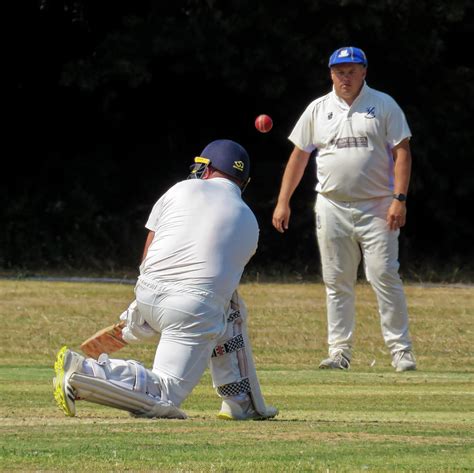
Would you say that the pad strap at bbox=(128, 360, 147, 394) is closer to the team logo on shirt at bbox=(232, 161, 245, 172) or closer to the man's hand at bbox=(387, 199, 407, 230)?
the team logo on shirt at bbox=(232, 161, 245, 172)

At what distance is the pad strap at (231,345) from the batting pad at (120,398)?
390mm

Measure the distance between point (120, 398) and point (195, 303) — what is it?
655mm

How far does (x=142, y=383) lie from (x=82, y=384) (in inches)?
16.0

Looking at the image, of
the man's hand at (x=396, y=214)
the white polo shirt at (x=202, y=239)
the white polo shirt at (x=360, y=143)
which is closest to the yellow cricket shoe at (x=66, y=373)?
the white polo shirt at (x=202, y=239)

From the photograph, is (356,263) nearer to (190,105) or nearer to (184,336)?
(184,336)

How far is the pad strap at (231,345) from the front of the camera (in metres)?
7.78

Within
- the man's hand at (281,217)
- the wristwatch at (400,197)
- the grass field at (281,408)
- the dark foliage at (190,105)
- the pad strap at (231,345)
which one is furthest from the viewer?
the dark foliage at (190,105)

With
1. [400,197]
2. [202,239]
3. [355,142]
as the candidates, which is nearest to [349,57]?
[355,142]

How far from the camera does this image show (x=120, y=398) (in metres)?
7.28

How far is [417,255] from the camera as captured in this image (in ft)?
87.7

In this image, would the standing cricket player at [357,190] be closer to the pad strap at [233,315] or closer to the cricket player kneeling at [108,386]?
the pad strap at [233,315]

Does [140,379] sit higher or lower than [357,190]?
lower

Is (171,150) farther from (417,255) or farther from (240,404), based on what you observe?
(240,404)

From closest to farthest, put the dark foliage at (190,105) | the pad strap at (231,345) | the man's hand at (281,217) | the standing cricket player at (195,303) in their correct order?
the standing cricket player at (195,303) < the pad strap at (231,345) < the man's hand at (281,217) < the dark foliage at (190,105)
